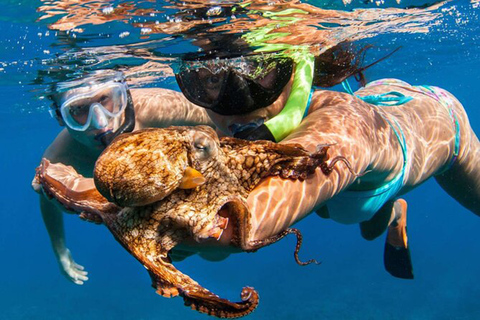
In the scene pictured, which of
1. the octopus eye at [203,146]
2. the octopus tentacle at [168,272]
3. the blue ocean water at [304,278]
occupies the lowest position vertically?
the blue ocean water at [304,278]

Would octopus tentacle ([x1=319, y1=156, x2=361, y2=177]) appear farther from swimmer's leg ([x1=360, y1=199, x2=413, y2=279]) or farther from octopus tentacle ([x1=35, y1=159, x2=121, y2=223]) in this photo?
swimmer's leg ([x1=360, y1=199, x2=413, y2=279])

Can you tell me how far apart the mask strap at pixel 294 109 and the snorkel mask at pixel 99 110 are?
12.4 ft

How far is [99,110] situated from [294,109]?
4.76 meters

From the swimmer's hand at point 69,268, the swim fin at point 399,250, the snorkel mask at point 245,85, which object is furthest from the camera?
the swimmer's hand at point 69,268

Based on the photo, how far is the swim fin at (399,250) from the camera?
7.33 m

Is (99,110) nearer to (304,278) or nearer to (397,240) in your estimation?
(397,240)

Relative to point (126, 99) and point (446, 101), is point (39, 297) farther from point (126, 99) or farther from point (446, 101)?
point (446, 101)

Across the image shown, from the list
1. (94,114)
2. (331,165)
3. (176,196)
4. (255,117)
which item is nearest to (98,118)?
(94,114)

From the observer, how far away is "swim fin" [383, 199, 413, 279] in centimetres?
733

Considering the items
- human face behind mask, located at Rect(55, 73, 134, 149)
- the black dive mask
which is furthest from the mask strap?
human face behind mask, located at Rect(55, 73, 134, 149)

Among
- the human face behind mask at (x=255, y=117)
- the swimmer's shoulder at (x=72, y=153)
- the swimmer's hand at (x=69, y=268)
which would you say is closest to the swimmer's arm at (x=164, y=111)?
the swimmer's shoulder at (x=72, y=153)

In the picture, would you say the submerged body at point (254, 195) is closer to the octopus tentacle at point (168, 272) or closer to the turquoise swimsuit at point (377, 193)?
the octopus tentacle at point (168, 272)

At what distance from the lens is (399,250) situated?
7434 mm

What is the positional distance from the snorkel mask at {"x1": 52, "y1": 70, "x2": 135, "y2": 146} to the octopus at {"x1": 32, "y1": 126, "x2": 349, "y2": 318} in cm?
444
